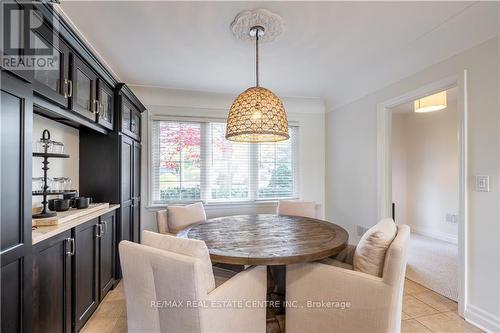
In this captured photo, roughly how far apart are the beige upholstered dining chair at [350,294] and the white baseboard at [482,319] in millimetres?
951

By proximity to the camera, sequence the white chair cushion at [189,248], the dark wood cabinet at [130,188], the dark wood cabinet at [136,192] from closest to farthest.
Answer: the white chair cushion at [189,248], the dark wood cabinet at [130,188], the dark wood cabinet at [136,192]

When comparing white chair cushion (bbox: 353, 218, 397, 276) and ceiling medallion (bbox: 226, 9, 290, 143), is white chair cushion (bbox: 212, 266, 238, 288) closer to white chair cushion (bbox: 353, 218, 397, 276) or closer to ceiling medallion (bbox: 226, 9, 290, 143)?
white chair cushion (bbox: 353, 218, 397, 276)

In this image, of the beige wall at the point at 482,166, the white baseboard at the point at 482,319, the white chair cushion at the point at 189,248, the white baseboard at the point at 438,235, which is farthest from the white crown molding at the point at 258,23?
the white baseboard at the point at 438,235

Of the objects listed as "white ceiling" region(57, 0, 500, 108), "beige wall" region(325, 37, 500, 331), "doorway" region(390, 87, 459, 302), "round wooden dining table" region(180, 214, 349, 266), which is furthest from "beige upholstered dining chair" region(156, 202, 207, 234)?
"doorway" region(390, 87, 459, 302)

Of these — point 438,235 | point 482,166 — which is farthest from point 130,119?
point 438,235

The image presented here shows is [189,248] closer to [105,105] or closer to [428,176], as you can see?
[105,105]

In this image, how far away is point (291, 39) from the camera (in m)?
2.28

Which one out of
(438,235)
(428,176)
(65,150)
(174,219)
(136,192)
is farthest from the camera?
(428,176)

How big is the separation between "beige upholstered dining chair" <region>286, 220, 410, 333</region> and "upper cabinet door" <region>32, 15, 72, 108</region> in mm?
1918

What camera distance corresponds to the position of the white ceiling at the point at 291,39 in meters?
1.86

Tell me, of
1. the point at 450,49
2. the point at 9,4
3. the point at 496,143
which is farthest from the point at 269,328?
the point at 450,49

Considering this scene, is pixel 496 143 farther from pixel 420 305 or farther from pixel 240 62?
pixel 240 62

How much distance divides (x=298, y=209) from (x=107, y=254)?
2.15m

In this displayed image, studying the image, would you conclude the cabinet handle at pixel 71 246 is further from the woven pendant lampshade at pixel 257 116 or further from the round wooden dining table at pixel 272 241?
the woven pendant lampshade at pixel 257 116
